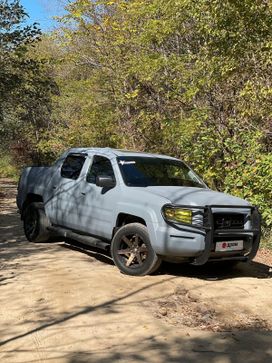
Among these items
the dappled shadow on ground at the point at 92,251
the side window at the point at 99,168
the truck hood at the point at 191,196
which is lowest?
the dappled shadow on ground at the point at 92,251

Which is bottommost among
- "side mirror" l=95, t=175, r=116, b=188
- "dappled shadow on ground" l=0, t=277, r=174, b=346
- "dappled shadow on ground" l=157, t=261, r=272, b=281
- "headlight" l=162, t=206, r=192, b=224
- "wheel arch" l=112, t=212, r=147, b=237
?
"dappled shadow on ground" l=157, t=261, r=272, b=281

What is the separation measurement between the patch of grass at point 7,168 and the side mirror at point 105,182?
1065 inches

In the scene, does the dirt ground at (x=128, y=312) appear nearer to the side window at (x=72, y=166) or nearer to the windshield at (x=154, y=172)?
the windshield at (x=154, y=172)

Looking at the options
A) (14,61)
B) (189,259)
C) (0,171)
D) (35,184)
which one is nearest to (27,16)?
(14,61)

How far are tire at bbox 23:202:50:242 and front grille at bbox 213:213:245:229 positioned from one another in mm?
3486

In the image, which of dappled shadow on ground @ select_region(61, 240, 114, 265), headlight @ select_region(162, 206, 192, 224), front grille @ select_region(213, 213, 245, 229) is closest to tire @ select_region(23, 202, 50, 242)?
dappled shadow on ground @ select_region(61, 240, 114, 265)

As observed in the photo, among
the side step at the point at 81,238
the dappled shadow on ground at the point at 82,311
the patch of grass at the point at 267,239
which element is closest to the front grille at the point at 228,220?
the dappled shadow on ground at the point at 82,311

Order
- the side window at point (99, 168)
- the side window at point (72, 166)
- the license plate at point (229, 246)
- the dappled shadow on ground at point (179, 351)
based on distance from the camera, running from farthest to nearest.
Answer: the side window at point (72, 166) < the side window at point (99, 168) < the license plate at point (229, 246) < the dappled shadow on ground at point (179, 351)

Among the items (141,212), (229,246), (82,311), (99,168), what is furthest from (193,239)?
(99,168)

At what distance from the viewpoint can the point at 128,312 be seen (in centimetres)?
564

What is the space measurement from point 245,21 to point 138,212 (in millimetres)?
4410

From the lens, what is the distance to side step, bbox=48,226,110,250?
7.88 metres

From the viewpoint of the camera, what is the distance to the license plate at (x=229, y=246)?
7052 millimetres

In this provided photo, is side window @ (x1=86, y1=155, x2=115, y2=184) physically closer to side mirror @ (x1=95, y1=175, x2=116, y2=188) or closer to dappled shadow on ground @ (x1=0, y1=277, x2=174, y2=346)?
side mirror @ (x1=95, y1=175, x2=116, y2=188)
